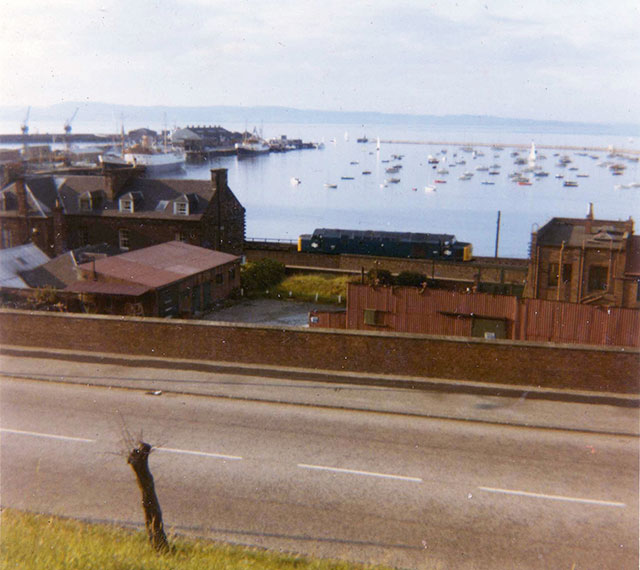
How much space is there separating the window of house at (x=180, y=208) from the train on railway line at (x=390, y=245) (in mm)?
13251

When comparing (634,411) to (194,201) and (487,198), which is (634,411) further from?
(487,198)

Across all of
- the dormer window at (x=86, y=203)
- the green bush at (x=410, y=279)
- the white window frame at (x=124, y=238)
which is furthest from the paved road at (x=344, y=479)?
the dormer window at (x=86, y=203)

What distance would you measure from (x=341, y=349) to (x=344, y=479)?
284 inches

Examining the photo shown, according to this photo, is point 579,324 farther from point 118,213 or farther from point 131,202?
point 118,213

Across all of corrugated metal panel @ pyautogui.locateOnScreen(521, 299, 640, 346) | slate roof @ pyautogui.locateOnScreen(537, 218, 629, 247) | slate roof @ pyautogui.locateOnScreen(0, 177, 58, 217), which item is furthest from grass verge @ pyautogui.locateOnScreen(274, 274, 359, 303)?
corrugated metal panel @ pyautogui.locateOnScreen(521, 299, 640, 346)

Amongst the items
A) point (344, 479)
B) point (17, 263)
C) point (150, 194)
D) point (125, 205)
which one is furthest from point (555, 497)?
point (150, 194)

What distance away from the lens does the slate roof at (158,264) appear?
33.4 m

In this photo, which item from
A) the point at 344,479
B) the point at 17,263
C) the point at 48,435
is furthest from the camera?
the point at 17,263

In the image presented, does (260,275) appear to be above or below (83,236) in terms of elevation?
below

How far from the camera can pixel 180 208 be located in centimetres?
5109

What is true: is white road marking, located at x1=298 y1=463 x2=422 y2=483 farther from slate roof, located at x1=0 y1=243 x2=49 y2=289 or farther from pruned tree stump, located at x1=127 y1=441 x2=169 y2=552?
slate roof, located at x1=0 y1=243 x2=49 y2=289

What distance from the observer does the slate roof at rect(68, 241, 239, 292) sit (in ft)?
110

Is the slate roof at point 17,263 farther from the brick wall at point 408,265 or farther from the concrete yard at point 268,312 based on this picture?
the brick wall at point 408,265

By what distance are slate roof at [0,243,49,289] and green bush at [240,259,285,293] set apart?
13675mm
